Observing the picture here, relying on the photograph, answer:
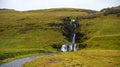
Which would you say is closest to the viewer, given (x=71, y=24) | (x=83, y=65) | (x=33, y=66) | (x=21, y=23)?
(x=83, y=65)

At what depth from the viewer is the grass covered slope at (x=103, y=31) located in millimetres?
133038

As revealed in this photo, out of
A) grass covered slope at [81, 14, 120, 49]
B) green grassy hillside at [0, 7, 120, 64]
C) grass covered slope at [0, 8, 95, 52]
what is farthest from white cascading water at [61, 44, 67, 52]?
grass covered slope at [81, 14, 120, 49]

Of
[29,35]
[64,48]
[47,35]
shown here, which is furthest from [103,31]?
[29,35]

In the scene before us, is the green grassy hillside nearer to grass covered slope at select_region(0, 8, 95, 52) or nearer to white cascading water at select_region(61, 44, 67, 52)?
grass covered slope at select_region(0, 8, 95, 52)

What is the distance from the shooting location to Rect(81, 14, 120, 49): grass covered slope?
133 meters

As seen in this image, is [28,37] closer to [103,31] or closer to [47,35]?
[47,35]

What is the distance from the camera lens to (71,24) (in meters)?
180

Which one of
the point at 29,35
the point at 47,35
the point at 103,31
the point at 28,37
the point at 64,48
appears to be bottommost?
the point at 64,48

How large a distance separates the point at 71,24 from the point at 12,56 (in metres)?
70.8

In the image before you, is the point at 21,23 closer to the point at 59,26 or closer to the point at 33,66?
the point at 59,26

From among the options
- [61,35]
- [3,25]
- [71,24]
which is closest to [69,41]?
[61,35]

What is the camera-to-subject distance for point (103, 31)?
159250 millimetres

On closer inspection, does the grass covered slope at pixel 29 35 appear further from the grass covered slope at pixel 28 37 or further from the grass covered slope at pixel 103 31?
the grass covered slope at pixel 103 31

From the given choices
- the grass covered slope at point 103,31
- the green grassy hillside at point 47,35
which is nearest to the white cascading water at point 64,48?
the green grassy hillside at point 47,35
